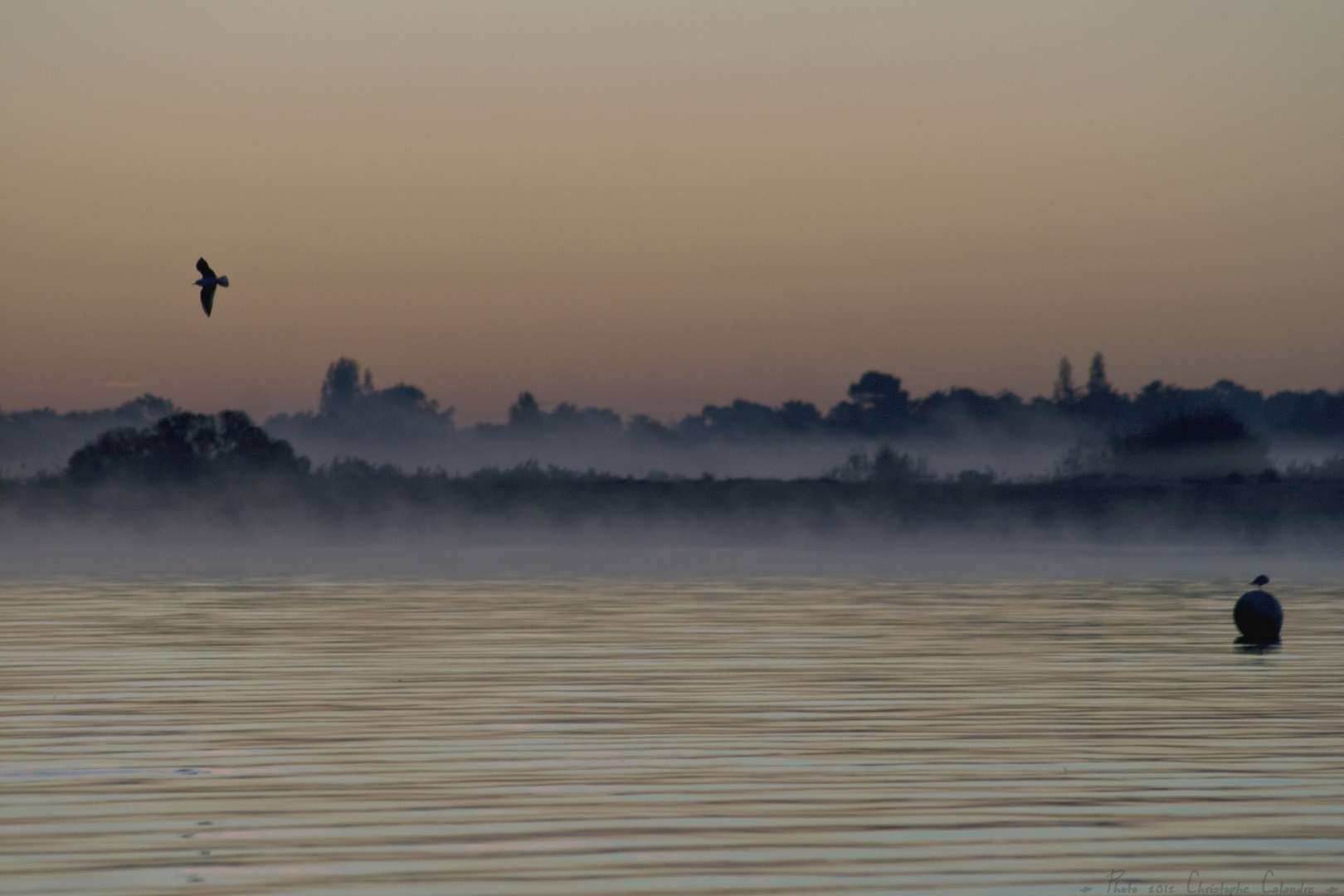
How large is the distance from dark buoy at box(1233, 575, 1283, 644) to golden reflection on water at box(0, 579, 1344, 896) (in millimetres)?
585

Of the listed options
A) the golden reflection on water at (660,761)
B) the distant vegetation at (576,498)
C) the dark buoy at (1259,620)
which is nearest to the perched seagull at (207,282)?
the golden reflection on water at (660,761)

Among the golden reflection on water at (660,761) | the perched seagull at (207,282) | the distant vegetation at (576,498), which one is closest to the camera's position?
the golden reflection on water at (660,761)

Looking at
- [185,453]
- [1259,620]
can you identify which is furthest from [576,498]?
[1259,620]

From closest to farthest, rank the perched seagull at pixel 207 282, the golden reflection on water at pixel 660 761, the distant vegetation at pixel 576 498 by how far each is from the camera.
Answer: the golden reflection on water at pixel 660 761 → the perched seagull at pixel 207 282 → the distant vegetation at pixel 576 498

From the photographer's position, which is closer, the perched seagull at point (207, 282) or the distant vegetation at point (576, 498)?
the perched seagull at point (207, 282)

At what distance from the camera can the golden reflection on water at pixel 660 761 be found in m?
15.0

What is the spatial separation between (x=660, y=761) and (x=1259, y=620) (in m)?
20.1

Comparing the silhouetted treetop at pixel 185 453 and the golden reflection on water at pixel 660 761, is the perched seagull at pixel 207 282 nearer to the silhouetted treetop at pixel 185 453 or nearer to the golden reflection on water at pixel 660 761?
the golden reflection on water at pixel 660 761

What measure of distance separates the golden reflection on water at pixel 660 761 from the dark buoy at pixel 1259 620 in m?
0.58

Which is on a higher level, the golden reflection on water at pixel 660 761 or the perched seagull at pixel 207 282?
the perched seagull at pixel 207 282

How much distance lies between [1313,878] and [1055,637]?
918 inches

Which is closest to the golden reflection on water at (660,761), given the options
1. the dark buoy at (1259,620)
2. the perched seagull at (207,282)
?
the dark buoy at (1259,620)

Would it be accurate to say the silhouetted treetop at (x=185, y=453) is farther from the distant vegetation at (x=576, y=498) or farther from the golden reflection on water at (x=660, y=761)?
the golden reflection on water at (x=660, y=761)

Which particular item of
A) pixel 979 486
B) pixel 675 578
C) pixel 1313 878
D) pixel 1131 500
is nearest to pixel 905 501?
pixel 979 486
